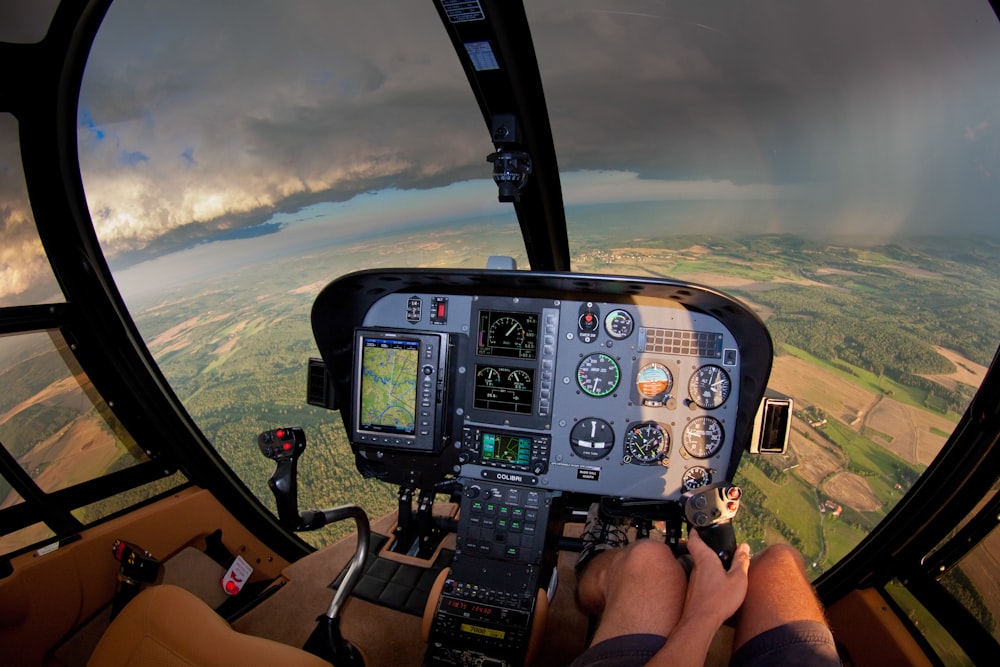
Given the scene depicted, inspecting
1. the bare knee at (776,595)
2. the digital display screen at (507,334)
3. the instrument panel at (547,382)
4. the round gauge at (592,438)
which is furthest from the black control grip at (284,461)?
the bare knee at (776,595)

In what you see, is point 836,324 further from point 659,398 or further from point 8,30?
point 8,30

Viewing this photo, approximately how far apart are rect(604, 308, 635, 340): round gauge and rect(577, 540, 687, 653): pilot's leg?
2.75 feet

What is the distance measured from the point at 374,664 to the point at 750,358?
1987mm

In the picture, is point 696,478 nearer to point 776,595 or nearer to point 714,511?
point 714,511

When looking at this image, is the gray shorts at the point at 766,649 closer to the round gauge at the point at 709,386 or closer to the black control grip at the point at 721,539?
the black control grip at the point at 721,539

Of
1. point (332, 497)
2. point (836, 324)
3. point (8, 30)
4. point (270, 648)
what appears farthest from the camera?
point (332, 497)

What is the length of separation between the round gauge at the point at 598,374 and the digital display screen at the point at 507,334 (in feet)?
0.75

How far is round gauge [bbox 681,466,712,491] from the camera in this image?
7.29ft

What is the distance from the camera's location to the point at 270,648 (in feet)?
3.43

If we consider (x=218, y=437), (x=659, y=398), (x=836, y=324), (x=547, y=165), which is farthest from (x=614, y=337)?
(x=218, y=437)

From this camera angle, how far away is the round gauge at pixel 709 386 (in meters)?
2.16

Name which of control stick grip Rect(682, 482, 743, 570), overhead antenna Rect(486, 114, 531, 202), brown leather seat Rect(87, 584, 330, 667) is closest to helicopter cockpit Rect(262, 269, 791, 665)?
control stick grip Rect(682, 482, 743, 570)

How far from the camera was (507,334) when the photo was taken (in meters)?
2.32

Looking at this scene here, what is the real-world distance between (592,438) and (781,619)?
1.09 metres
